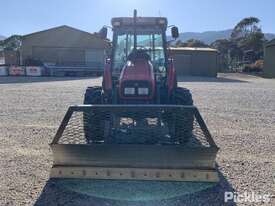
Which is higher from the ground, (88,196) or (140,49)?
(140,49)

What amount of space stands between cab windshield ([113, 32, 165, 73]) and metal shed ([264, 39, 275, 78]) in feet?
123

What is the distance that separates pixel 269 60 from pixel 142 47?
38.6 metres

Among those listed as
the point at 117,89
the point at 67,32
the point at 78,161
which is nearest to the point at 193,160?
Answer: the point at 78,161

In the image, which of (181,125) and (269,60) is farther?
(269,60)

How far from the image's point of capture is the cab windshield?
8859 mm

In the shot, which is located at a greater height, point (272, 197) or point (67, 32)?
point (67, 32)

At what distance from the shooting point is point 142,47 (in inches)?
352

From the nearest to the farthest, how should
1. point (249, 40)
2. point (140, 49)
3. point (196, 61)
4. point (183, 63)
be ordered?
1. point (140, 49)
2. point (196, 61)
3. point (183, 63)
4. point (249, 40)

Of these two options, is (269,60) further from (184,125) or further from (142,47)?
(184,125)

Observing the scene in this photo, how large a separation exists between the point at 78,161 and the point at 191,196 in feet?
5.09

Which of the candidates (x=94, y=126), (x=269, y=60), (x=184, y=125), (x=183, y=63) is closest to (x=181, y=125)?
(x=184, y=125)

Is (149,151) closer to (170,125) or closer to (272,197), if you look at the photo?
(170,125)

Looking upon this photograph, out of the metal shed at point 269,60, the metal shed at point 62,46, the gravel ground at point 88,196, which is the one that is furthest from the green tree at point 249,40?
the gravel ground at point 88,196

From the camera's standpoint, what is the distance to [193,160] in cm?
547
